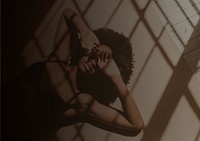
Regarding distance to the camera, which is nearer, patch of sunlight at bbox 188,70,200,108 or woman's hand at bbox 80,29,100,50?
patch of sunlight at bbox 188,70,200,108

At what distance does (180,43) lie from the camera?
3934 mm

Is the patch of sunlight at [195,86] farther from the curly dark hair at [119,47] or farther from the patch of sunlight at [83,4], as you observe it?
the patch of sunlight at [83,4]

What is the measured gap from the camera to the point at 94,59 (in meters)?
3.90

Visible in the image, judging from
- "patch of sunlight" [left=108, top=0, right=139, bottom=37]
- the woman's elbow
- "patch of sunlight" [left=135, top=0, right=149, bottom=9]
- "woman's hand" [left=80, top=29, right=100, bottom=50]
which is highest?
"patch of sunlight" [left=135, top=0, right=149, bottom=9]

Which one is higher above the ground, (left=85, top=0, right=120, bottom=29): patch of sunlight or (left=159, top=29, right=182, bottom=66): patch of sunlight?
(left=85, top=0, right=120, bottom=29): patch of sunlight

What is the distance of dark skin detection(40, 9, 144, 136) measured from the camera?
11.9ft

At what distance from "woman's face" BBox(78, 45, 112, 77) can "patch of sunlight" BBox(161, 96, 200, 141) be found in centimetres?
98

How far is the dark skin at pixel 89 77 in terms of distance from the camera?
3.63 metres

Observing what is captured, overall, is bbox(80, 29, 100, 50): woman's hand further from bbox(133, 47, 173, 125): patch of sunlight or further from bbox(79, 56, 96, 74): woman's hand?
bbox(133, 47, 173, 125): patch of sunlight

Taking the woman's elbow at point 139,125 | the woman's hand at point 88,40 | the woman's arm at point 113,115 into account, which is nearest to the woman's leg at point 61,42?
the woman's hand at point 88,40

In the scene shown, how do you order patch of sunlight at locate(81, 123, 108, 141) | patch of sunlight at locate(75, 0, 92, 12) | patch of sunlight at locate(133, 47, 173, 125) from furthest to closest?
patch of sunlight at locate(75, 0, 92, 12) → patch of sunlight at locate(133, 47, 173, 125) → patch of sunlight at locate(81, 123, 108, 141)

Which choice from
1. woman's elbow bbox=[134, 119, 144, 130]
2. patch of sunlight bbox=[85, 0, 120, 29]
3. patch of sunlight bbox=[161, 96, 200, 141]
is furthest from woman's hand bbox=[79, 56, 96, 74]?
patch of sunlight bbox=[161, 96, 200, 141]

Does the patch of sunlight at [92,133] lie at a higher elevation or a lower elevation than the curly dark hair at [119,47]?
lower

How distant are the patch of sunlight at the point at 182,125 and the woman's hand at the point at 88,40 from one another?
1200 millimetres
